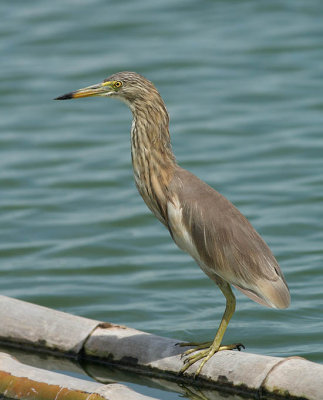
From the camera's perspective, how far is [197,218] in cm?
555

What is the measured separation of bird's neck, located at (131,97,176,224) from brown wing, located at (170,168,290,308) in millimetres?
164

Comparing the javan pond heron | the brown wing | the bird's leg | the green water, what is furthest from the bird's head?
the green water

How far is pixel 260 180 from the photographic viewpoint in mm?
10258

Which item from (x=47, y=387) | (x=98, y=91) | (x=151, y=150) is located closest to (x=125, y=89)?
(x=98, y=91)

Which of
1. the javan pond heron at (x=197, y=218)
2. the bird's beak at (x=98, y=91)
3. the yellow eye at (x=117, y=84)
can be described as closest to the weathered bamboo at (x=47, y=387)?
the javan pond heron at (x=197, y=218)

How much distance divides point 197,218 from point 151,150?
19.4 inches

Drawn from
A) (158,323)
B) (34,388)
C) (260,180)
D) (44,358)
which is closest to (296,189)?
(260,180)

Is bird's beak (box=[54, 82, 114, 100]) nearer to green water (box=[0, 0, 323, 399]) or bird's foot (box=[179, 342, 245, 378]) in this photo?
bird's foot (box=[179, 342, 245, 378])

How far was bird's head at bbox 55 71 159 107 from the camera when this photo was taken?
18.9 ft

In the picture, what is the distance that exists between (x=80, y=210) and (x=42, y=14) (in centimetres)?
579

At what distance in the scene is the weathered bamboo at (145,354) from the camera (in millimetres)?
4895

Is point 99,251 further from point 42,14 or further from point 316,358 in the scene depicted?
point 42,14

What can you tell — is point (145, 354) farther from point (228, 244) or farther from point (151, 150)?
point (151, 150)

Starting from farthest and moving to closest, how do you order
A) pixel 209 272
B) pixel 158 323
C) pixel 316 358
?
1. pixel 158 323
2. pixel 316 358
3. pixel 209 272
